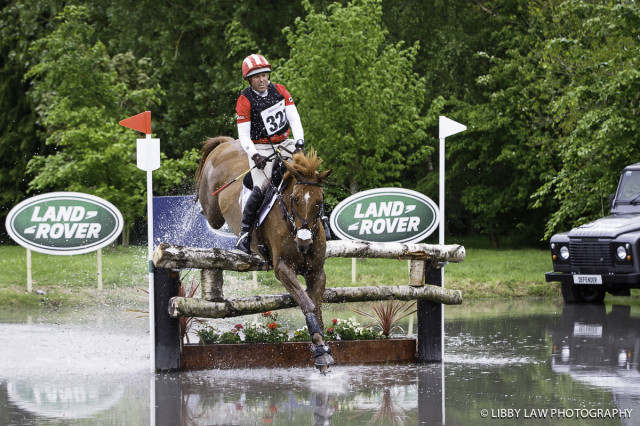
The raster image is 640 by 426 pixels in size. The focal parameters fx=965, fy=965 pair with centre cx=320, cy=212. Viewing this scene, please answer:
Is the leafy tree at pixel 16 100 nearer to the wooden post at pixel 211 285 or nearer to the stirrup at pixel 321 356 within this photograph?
the wooden post at pixel 211 285

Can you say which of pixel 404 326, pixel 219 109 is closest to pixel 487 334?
pixel 404 326

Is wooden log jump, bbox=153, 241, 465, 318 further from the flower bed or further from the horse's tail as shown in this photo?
the horse's tail

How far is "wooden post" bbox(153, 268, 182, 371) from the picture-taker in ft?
33.6

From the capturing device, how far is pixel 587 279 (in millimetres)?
16453

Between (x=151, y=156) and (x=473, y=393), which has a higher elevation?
(x=151, y=156)

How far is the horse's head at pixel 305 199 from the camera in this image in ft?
31.2

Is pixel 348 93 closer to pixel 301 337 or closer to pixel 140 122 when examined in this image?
pixel 301 337

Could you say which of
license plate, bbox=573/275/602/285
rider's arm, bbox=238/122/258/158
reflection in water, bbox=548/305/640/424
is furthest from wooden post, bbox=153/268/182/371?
license plate, bbox=573/275/602/285

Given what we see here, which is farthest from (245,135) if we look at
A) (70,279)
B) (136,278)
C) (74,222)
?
(70,279)

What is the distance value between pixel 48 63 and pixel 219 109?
23.7 feet

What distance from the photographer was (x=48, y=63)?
86.7ft

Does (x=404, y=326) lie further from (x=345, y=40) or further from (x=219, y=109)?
(x=219, y=109)

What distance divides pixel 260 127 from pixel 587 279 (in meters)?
8.08

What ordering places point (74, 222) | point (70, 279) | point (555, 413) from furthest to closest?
point (70, 279) → point (74, 222) → point (555, 413)
